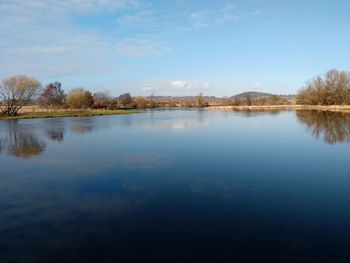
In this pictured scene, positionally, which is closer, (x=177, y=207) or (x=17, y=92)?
(x=177, y=207)

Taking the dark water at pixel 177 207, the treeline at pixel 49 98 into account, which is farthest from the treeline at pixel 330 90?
the dark water at pixel 177 207

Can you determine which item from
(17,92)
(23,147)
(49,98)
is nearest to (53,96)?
(49,98)

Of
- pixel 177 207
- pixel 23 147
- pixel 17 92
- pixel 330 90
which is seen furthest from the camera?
pixel 330 90

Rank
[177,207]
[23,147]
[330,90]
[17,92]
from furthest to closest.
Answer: [330,90] → [17,92] → [23,147] → [177,207]

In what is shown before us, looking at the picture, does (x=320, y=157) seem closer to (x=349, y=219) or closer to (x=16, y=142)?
(x=349, y=219)

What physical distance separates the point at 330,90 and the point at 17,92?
5212 centimetres

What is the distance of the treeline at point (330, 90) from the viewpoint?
49.2 m

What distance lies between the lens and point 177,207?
5.45 metres

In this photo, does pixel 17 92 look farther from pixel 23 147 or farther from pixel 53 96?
pixel 23 147

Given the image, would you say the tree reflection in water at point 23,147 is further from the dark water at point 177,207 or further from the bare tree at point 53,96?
the bare tree at point 53,96

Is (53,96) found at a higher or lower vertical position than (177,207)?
higher

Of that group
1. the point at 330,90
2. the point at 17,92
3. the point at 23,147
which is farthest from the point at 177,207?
the point at 330,90

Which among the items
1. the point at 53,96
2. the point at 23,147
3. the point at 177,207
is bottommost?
the point at 177,207

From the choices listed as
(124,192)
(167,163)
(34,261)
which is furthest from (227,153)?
(34,261)
